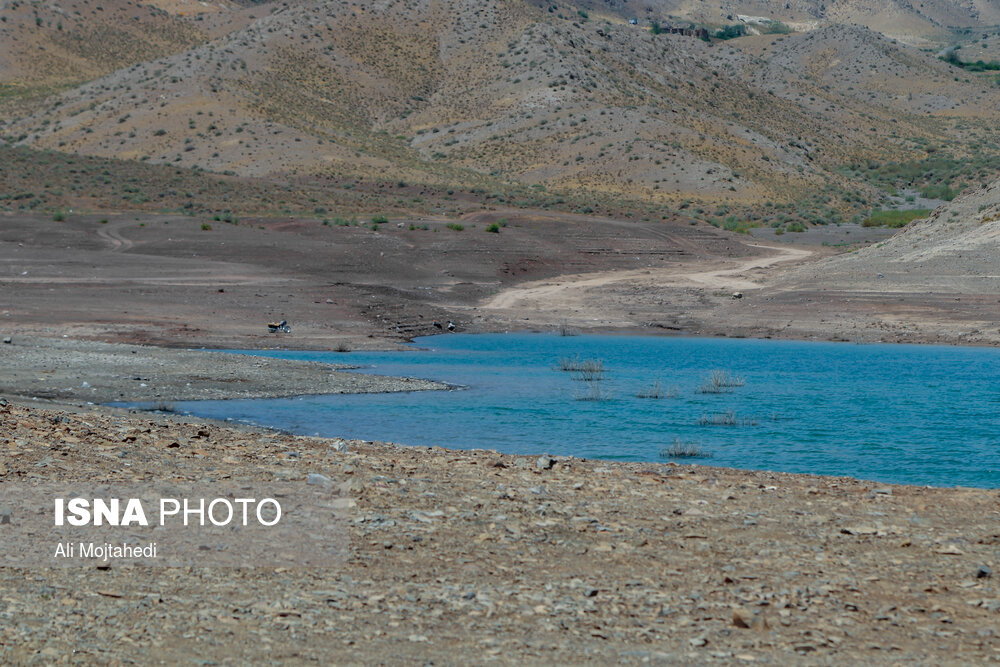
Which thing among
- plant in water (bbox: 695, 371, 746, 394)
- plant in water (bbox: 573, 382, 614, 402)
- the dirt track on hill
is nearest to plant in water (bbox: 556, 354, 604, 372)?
plant in water (bbox: 573, 382, 614, 402)

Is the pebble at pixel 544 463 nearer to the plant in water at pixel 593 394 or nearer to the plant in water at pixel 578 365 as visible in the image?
the plant in water at pixel 593 394

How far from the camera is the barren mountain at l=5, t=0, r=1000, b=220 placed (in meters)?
85.4

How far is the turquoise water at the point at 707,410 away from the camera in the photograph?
57.4 feet

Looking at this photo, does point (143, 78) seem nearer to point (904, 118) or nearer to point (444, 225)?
point (444, 225)

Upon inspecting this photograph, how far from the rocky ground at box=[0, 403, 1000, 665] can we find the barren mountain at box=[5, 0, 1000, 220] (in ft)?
218

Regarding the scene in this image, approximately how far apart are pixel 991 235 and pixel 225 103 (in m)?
66.7

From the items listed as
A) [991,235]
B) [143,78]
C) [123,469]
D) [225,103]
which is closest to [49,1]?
[143,78]

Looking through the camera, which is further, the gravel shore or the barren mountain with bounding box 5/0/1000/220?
the barren mountain with bounding box 5/0/1000/220

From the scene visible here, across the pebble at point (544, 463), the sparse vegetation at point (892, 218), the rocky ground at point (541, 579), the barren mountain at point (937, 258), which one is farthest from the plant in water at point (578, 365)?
the sparse vegetation at point (892, 218)

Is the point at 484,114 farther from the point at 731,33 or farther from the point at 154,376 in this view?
the point at 731,33

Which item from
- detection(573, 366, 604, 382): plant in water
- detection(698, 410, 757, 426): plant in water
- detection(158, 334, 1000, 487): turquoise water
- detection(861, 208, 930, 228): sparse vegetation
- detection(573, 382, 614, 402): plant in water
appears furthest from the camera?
detection(861, 208, 930, 228): sparse vegetation

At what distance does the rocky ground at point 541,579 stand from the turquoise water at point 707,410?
14.6 feet

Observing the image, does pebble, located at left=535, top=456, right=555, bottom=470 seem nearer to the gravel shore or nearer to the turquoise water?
the turquoise water

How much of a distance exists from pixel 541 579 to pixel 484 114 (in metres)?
96.2
